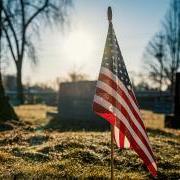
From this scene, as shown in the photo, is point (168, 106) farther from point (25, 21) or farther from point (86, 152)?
point (86, 152)

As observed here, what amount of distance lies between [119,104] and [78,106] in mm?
14090

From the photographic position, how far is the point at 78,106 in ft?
67.4

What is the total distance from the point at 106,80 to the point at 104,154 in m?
3.52

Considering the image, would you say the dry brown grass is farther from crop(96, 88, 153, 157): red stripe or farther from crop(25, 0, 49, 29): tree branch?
crop(96, 88, 153, 157): red stripe

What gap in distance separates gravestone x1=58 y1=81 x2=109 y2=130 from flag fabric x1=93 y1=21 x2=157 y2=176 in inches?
435

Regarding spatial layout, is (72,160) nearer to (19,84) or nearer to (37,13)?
(37,13)

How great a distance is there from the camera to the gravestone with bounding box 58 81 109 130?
18688 millimetres

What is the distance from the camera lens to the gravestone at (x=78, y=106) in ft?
61.3

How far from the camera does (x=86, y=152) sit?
958 centimetres

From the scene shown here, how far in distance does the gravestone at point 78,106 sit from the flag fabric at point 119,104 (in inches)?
435

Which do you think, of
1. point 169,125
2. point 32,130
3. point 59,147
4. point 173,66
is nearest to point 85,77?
point 173,66

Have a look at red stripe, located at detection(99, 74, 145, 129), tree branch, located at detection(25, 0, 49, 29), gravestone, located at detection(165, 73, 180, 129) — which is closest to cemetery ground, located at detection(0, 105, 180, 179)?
red stripe, located at detection(99, 74, 145, 129)

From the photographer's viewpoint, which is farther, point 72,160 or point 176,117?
point 176,117

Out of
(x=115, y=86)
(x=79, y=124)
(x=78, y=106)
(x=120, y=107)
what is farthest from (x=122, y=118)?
(x=78, y=106)
